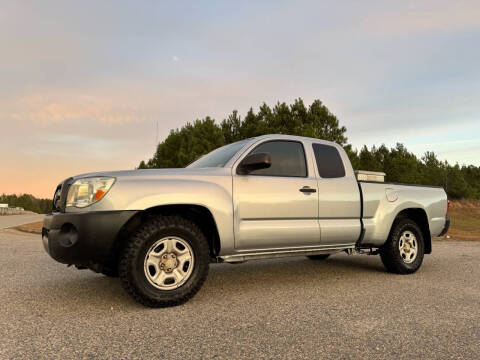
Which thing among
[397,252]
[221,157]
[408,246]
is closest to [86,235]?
[221,157]

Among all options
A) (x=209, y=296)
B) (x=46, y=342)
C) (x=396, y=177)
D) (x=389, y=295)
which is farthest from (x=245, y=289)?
(x=396, y=177)

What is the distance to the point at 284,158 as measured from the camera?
183 inches

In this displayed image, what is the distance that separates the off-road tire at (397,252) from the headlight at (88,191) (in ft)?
13.1

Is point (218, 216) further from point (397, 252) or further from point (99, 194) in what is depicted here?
point (397, 252)

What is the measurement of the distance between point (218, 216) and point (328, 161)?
192 cm

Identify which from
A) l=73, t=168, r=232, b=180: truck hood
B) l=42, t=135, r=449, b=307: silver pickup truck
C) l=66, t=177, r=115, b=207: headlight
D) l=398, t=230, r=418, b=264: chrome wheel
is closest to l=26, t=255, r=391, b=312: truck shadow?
l=42, t=135, r=449, b=307: silver pickup truck

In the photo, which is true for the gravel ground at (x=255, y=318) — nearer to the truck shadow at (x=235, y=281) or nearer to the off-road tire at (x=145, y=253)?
the truck shadow at (x=235, y=281)

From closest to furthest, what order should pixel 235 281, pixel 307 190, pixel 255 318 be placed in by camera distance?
pixel 255 318
pixel 307 190
pixel 235 281

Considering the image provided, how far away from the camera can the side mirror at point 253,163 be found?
391cm

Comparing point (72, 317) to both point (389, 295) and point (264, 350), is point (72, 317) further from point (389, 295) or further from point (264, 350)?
point (389, 295)

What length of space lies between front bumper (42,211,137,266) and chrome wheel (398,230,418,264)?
4.05 m

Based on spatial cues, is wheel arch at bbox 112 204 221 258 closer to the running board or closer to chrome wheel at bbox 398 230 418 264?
the running board

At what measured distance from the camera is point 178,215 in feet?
12.6

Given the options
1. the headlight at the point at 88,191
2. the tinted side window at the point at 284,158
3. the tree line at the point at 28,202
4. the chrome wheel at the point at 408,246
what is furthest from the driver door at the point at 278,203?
the tree line at the point at 28,202
